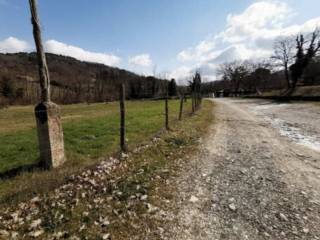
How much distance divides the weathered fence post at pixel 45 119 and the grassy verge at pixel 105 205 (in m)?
1.12

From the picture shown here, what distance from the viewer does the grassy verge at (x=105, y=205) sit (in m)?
2.95

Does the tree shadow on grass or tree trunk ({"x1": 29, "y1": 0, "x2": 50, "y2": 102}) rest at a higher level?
tree trunk ({"x1": 29, "y1": 0, "x2": 50, "y2": 102})

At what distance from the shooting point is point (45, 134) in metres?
5.02

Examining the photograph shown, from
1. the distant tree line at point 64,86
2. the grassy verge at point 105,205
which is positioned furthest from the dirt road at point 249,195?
the distant tree line at point 64,86

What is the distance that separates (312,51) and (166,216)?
152ft

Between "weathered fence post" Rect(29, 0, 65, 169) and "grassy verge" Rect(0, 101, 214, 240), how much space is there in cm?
112

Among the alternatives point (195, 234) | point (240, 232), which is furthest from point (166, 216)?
point (240, 232)

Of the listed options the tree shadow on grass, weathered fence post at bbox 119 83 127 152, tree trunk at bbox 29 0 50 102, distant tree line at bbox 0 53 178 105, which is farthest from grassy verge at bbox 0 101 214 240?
distant tree line at bbox 0 53 178 105

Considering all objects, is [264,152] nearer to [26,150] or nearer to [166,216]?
[166,216]

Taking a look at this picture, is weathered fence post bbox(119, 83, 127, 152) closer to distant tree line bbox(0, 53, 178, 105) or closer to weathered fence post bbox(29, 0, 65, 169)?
weathered fence post bbox(29, 0, 65, 169)

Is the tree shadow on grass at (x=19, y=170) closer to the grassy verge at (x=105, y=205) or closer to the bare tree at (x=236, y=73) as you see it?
the grassy verge at (x=105, y=205)

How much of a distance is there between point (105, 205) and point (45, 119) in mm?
2627

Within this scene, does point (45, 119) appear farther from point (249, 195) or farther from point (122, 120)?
point (249, 195)

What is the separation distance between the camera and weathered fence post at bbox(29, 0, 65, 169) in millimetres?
5012
